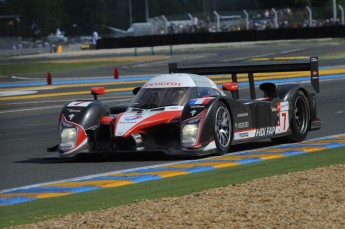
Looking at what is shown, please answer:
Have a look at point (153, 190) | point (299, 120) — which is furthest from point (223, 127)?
point (153, 190)

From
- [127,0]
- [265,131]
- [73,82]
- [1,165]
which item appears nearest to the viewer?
[1,165]

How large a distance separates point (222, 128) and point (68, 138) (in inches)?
81.7

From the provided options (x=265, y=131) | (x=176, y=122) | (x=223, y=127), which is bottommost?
(x=265, y=131)

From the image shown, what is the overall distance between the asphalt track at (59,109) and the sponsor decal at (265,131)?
265 mm

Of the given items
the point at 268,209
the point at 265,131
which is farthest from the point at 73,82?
the point at 268,209

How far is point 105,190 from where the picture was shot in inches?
390

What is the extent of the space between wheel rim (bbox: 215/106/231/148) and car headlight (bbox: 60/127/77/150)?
6.33 ft

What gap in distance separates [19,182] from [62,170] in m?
1.08

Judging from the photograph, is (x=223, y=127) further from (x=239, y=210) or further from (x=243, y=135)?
(x=239, y=210)

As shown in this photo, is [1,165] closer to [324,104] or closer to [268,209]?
[268,209]

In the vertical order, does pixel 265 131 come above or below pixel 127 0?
below

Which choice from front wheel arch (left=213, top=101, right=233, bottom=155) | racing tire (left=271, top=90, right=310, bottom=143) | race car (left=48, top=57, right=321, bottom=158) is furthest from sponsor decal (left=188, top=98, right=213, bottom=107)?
racing tire (left=271, top=90, right=310, bottom=143)

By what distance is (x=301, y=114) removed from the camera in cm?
1467

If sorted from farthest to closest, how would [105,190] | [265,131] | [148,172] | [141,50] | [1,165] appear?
[141,50], [265,131], [1,165], [148,172], [105,190]
